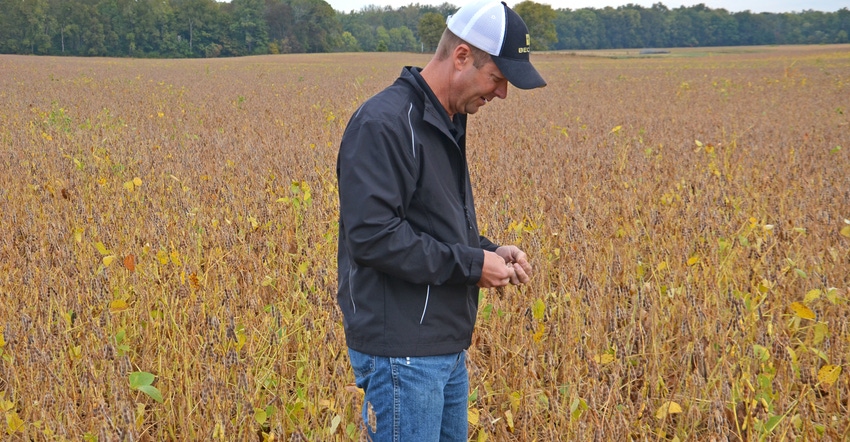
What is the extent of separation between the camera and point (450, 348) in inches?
68.7

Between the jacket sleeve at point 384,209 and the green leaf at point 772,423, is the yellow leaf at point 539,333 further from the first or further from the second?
the jacket sleeve at point 384,209

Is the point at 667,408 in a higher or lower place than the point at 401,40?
lower

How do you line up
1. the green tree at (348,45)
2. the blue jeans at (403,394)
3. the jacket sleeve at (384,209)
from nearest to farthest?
the jacket sleeve at (384,209) → the blue jeans at (403,394) → the green tree at (348,45)

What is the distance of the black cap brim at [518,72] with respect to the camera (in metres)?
1.74

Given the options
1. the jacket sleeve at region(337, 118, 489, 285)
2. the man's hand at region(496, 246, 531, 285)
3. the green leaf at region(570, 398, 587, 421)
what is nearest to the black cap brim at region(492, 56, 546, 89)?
the jacket sleeve at region(337, 118, 489, 285)

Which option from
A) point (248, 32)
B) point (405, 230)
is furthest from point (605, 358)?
point (248, 32)

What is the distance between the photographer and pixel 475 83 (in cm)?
176

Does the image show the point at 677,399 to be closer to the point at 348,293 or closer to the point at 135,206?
the point at 348,293

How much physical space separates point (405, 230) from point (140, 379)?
1231mm

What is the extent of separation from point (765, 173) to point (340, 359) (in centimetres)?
497

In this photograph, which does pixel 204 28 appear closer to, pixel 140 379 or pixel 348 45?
pixel 348 45

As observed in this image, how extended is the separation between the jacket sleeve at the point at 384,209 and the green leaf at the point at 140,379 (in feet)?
3.55

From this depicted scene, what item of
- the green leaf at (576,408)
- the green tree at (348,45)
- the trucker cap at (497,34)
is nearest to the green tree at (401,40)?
the green tree at (348,45)

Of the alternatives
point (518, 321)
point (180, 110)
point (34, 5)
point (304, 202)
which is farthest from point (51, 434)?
point (34, 5)
